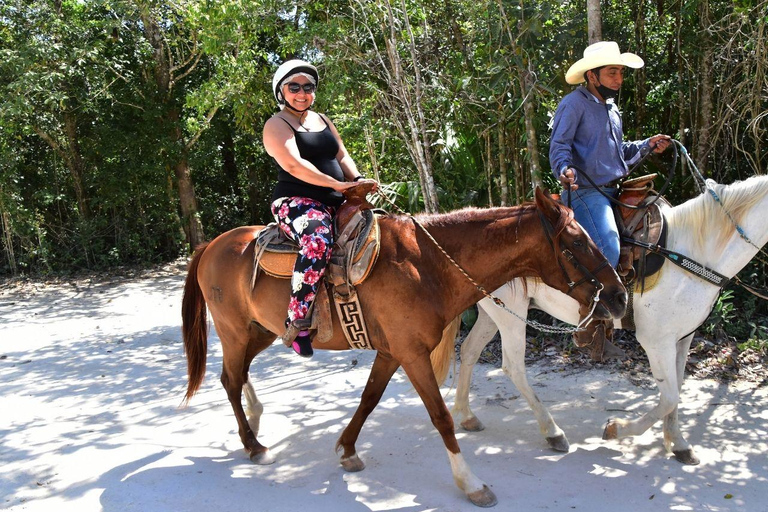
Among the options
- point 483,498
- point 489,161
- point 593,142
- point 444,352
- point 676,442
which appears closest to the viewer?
point 483,498

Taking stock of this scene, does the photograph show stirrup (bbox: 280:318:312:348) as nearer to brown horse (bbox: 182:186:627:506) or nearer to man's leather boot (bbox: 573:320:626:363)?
brown horse (bbox: 182:186:627:506)

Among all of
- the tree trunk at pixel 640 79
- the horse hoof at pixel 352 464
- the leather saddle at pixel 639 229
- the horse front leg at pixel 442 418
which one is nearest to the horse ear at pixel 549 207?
the leather saddle at pixel 639 229

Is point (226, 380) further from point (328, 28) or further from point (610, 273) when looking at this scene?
point (328, 28)

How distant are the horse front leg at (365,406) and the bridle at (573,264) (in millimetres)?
1233

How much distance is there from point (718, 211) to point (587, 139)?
35.8 inches

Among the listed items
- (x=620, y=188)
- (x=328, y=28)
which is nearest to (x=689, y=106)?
(x=620, y=188)

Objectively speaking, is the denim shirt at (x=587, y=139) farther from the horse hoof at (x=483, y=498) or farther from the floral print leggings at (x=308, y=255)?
the horse hoof at (x=483, y=498)

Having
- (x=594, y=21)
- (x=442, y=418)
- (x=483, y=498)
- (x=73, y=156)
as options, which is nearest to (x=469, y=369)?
(x=442, y=418)

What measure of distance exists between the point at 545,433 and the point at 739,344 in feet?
8.74

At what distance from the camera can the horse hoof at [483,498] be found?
→ 3.59m

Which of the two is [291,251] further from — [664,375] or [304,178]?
[664,375]

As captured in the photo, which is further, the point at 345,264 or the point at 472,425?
the point at 472,425

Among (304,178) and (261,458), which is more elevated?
(304,178)

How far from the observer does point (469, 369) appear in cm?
476
